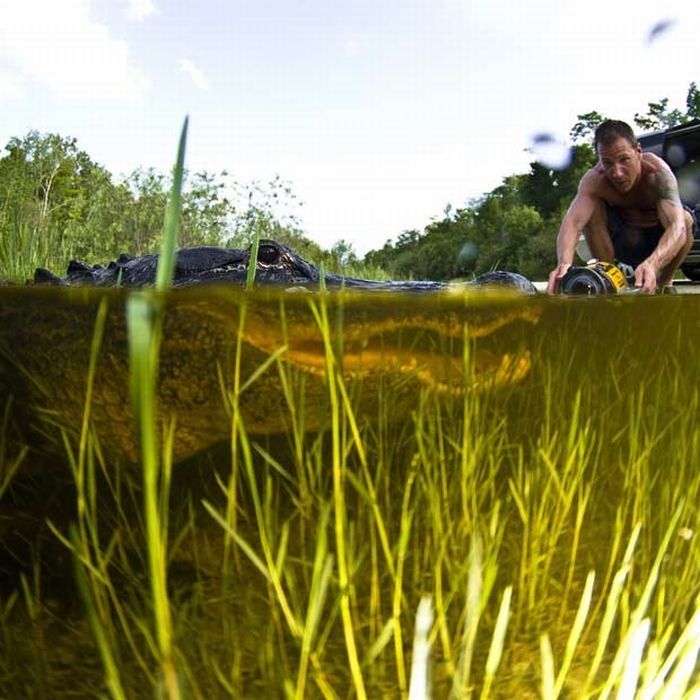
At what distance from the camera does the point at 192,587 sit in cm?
121

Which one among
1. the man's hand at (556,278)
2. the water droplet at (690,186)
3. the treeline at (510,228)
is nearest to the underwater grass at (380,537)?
the man's hand at (556,278)

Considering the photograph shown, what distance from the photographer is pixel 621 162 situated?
425 centimetres

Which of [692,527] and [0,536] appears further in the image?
[692,527]

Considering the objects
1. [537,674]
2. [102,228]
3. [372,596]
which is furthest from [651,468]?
[102,228]

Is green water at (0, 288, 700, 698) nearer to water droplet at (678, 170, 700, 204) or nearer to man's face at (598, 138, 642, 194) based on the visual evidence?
man's face at (598, 138, 642, 194)

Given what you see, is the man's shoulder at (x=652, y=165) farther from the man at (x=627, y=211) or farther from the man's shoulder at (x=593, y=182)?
the man's shoulder at (x=593, y=182)

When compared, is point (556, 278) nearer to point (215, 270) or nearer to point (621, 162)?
point (621, 162)

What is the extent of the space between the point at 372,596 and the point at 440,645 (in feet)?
1.02

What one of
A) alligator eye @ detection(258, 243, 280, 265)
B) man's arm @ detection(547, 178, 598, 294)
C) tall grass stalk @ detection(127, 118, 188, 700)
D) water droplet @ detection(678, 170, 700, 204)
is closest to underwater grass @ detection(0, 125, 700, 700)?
tall grass stalk @ detection(127, 118, 188, 700)

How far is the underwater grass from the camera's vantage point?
98 centimetres

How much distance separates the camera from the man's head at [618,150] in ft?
13.6

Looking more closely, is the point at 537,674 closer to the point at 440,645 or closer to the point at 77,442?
the point at 440,645

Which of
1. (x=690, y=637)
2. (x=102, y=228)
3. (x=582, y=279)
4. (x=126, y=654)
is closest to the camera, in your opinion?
(x=126, y=654)

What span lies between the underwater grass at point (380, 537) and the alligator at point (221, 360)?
20 millimetres
